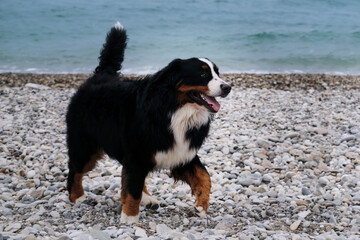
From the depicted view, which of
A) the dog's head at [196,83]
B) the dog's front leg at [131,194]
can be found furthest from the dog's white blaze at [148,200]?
the dog's head at [196,83]

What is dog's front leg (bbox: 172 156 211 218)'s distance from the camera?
342 centimetres

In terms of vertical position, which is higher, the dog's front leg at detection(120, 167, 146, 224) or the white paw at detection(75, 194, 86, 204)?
the dog's front leg at detection(120, 167, 146, 224)

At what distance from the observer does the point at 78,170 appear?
3.82 meters

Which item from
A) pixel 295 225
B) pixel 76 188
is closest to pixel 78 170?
pixel 76 188

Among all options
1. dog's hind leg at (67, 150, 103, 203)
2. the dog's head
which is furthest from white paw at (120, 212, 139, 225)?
the dog's head

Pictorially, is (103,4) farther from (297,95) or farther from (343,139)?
(343,139)

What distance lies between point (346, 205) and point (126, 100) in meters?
2.23

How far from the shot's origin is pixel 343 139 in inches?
225

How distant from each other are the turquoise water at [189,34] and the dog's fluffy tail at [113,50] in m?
9.29

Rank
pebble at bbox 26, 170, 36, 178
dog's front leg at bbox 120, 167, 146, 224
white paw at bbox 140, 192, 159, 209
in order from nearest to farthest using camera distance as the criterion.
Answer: dog's front leg at bbox 120, 167, 146, 224, white paw at bbox 140, 192, 159, 209, pebble at bbox 26, 170, 36, 178

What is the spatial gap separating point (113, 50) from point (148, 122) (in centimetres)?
111

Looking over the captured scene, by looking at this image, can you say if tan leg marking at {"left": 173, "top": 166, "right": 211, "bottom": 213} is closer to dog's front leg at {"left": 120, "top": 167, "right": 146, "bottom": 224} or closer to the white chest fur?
the white chest fur

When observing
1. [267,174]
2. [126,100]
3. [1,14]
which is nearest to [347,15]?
[1,14]

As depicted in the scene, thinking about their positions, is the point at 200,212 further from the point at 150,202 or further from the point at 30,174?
the point at 30,174
